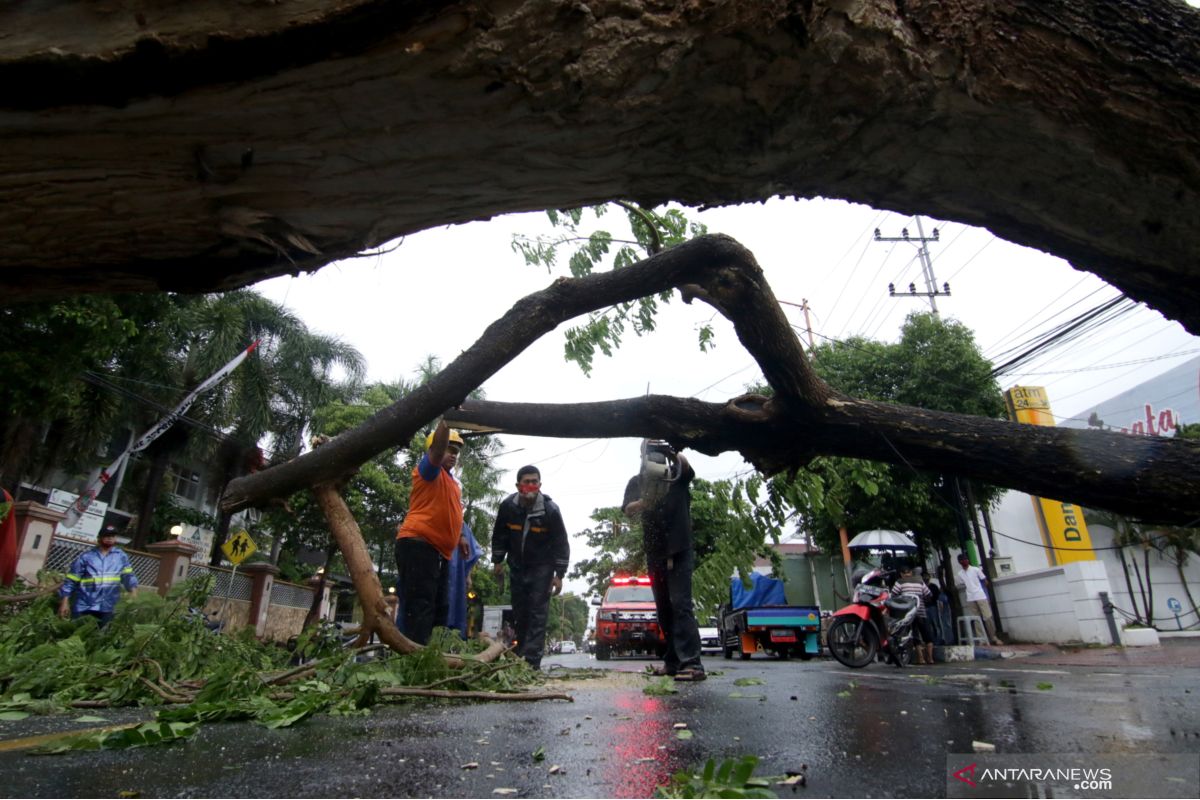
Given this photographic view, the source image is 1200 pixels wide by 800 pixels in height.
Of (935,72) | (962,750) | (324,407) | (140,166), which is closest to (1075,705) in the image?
(962,750)

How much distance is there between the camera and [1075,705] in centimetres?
354

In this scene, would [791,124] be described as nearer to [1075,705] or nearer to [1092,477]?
[1092,477]

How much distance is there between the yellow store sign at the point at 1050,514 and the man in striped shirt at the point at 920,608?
553cm

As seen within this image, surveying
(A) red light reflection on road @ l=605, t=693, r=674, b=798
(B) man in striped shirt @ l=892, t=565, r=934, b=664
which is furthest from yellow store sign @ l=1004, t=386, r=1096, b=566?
(A) red light reflection on road @ l=605, t=693, r=674, b=798

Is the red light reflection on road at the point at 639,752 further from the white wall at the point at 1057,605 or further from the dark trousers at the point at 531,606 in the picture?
the white wall at the point at 1057,605

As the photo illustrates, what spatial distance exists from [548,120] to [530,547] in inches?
219

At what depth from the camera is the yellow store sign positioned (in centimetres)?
1539

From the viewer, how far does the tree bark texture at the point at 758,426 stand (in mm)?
3104

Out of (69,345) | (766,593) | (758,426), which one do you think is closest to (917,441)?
(758,426)

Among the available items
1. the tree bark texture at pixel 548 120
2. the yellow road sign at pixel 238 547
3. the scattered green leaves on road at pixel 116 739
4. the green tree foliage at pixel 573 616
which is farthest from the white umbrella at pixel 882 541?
the green tree foliage at pixel 573 616

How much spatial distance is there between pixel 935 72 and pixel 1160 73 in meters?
0.65

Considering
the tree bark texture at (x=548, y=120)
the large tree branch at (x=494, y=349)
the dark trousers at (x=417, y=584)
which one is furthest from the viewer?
the dark trousers at (x=417, y=584)

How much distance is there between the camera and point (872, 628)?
9727mm

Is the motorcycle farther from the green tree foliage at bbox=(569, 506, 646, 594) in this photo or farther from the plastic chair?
the green tree foliage at bbox=(569, 506, 646, 594)
